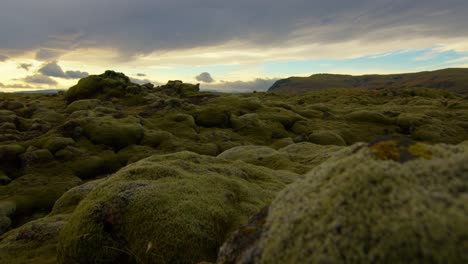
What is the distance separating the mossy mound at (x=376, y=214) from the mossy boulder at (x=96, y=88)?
97.8 meters

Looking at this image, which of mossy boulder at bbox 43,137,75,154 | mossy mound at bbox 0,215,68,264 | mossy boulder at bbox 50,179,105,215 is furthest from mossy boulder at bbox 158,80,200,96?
A: mossy mound at bbox 0,215,68,264

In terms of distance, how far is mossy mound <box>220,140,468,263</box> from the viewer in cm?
519

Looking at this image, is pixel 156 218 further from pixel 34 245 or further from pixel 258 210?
pixel 34 245

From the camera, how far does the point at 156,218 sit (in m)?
13.3

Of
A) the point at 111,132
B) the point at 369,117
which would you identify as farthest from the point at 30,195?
the point at 369,117

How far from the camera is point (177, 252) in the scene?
1222 centimetres

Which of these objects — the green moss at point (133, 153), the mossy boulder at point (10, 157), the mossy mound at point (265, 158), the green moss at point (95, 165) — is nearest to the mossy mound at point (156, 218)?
the mossy mound at point (265, 158)

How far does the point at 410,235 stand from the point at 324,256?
4.49 feet

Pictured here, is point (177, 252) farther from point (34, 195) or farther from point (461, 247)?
point (34, 195)

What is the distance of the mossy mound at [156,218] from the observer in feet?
41.2

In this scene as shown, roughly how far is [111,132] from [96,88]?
46277 mm

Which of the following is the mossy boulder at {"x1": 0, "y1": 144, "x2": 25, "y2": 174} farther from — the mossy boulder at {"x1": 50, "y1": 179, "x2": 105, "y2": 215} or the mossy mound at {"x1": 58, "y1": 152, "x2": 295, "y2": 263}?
the mossy mound at {"x1": 58, "y1": 152, "x2": 295, "y2": 263}

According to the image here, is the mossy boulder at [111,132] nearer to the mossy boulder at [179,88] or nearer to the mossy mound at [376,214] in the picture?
the mossy boulder at [179,88]

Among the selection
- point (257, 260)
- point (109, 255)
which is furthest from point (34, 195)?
point (257, 260)
